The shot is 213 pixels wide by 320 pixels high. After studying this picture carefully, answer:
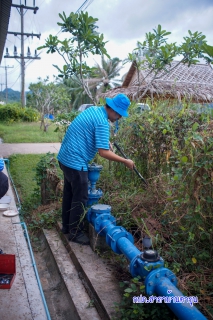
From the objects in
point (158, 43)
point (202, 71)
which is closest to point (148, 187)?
point (158, 43)

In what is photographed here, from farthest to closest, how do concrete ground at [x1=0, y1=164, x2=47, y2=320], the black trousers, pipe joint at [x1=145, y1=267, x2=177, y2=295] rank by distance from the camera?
1. the black trousers
2. concrete ground at [x1=0, y1=164, x2=47, y2=320]
3. pipe joint at [x1=145, y1=267, x2=177, y2=295]

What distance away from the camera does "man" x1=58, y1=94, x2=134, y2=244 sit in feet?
10.6

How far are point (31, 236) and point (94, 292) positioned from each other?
1.76 m

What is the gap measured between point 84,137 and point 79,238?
45.3 inches

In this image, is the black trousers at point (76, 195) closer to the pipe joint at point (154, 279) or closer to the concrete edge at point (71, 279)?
the concrete edge at point (71, 279)

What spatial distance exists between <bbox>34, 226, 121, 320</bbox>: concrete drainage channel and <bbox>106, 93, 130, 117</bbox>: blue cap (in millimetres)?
1538

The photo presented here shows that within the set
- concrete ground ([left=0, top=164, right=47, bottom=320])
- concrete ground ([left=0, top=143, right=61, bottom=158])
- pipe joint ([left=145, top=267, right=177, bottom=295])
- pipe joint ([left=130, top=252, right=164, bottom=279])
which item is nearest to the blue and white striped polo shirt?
concrete ground ([left=0, top=164, right=47, bottom=320])

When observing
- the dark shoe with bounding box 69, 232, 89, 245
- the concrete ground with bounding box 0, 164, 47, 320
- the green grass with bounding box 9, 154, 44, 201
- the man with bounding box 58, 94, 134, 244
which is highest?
the man with bounding box 58, 94, 134, 244

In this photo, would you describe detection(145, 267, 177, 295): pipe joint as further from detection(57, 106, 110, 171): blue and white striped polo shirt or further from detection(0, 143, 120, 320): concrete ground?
detection(57, 106, 110, 171): blue and white striped polo shirt

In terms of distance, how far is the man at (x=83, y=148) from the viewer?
3.23 meters

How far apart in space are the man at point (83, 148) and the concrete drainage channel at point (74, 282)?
0.86 ft

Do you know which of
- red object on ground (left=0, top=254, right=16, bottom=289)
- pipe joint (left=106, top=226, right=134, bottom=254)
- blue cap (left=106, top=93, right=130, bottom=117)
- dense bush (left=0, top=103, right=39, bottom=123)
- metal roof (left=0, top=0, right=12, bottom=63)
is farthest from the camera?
dense bush (left=0, top=103, right=39, bottom=123)

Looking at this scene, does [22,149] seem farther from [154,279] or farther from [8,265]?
[154,279]

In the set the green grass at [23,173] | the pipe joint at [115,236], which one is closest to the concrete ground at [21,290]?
the pipe joint at [115,236]
